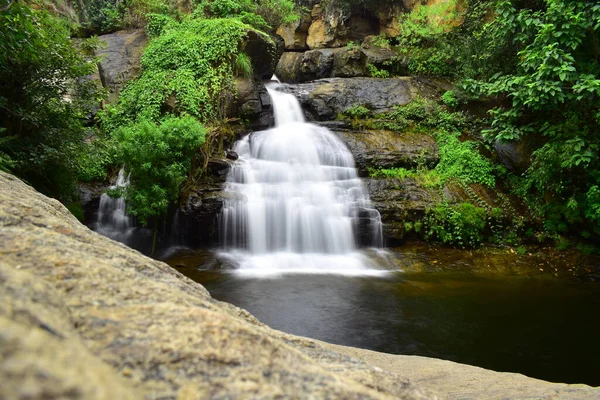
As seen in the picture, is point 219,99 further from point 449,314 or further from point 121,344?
point 121,344

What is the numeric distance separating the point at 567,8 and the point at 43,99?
1087 centimetres

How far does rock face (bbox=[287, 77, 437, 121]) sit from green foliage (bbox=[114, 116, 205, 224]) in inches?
272

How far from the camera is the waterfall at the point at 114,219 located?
942cm

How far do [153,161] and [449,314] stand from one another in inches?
269

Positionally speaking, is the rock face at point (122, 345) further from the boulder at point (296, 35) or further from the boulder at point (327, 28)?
the boulder at point (296, 35)

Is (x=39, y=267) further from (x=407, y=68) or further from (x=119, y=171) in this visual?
(x=407, y=68)

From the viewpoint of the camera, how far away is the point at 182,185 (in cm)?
989

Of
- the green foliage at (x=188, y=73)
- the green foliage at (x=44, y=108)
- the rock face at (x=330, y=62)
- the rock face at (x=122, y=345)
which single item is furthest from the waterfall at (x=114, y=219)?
the rock face at (x=330, y=62)

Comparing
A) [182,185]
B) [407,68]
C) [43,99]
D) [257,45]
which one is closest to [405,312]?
[182,185]

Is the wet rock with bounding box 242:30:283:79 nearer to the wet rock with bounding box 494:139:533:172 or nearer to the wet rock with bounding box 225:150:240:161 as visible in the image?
the wet rock with bounding box 225:150:240:161

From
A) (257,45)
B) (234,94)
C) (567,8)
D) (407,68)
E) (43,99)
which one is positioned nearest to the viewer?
(43,99)

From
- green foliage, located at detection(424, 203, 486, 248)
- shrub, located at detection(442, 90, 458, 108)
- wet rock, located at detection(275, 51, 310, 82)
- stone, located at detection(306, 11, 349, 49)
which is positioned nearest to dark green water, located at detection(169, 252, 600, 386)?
green foliage, located at detection(424, 203, 486, 248)

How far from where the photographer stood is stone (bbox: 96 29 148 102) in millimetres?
12922

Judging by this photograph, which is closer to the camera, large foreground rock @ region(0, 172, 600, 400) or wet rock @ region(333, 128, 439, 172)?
large foreground rock @ region(0, 172, 600, 400)
